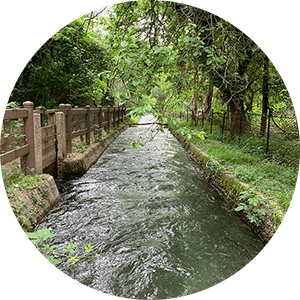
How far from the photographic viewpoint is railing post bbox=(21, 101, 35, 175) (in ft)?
16.2

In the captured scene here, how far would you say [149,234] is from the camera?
14.1 feet

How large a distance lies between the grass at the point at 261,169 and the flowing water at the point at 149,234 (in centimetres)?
78

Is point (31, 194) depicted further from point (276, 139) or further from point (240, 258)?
point (276, 139)

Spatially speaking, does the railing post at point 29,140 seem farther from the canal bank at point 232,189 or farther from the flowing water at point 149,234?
the canal bank at point 232,189

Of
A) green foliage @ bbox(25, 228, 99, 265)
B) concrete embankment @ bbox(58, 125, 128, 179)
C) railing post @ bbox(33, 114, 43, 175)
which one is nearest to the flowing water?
green foliage @ bbox(25, 228, 99, 265)

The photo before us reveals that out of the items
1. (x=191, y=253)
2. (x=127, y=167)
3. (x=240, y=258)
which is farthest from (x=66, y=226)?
(x=127, y=167)

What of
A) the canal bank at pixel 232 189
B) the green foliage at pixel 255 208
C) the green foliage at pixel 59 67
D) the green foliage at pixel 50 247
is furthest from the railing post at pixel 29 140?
the green foliage at pixel 59 67

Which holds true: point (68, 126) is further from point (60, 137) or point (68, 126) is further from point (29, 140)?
point (29, 140)

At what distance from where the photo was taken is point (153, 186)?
667 cm

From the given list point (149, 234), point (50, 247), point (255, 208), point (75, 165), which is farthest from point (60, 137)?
point (255, 208)

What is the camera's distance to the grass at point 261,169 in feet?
15.5

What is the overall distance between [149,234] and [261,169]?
11.5 ft

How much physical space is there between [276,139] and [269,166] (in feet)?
7.87

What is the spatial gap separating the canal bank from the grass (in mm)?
157
